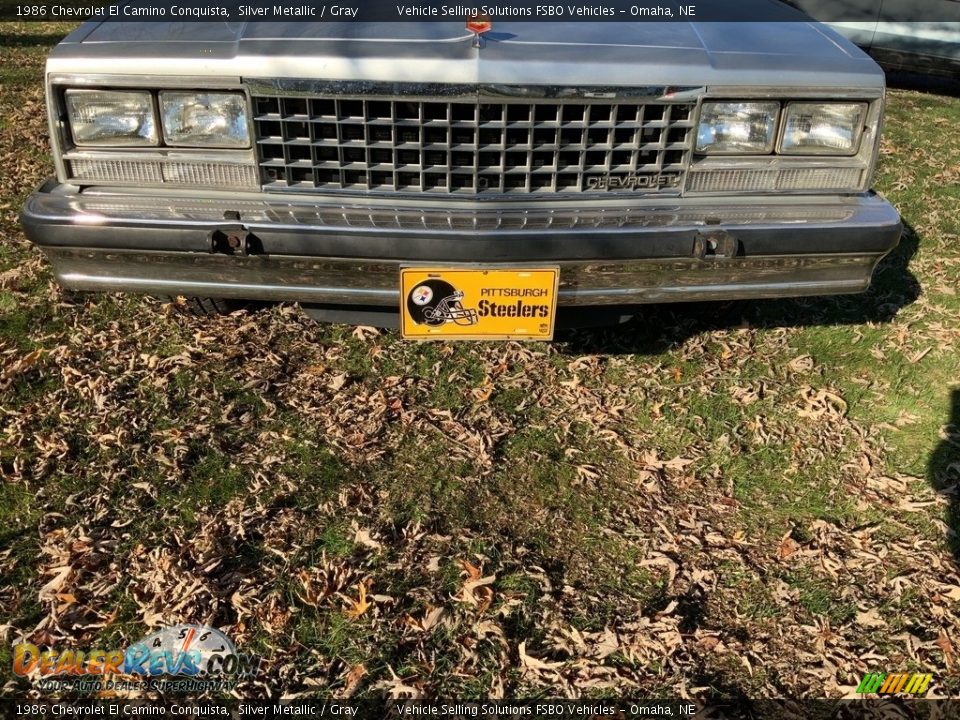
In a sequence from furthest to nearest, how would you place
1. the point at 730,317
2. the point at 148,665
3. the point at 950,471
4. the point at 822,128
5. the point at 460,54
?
the point at 730,317
the point at 950,471
the point at 822,128
the point at 460,54
the point at 148,665

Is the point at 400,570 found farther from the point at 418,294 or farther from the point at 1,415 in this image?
the point at 1,415

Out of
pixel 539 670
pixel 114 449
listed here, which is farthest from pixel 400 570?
pixel 114 449

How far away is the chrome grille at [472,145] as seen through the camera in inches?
98.0

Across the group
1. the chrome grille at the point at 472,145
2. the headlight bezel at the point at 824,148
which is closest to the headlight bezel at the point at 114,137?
the chrome grille at the point at 472,145

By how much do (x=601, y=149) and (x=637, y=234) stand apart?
0.31 m

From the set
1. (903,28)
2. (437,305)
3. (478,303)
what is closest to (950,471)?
(478,303)

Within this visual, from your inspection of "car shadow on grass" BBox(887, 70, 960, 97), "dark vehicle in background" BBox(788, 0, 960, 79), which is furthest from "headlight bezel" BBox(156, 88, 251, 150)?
"car shadow on grass" BBox(887, 70, 960, 97)

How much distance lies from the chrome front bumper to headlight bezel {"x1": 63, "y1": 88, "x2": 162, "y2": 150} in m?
0.17

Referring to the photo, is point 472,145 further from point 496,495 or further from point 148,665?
point 148,665

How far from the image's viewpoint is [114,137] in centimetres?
261

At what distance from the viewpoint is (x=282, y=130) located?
99.5 inches

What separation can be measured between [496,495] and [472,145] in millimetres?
1233

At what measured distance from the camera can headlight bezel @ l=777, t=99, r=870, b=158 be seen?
8.54 feet

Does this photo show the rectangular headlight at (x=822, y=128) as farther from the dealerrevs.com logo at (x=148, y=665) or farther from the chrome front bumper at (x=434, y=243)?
the dealerrevs.com logo at (x=148, y=665)
